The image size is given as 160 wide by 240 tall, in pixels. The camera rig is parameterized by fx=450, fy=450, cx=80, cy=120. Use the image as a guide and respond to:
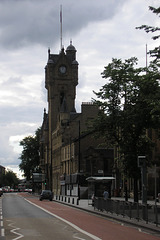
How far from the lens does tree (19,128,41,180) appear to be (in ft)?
404

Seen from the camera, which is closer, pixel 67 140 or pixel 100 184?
pixel 100 184

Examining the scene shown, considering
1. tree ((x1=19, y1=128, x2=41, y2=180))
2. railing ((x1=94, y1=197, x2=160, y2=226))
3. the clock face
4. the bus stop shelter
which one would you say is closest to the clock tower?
the clock face

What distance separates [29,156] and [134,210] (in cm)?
10466

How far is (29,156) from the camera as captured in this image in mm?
125688

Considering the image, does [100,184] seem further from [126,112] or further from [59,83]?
[59,83]

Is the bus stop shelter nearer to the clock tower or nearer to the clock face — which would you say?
the clock tower

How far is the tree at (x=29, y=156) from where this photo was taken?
404ft

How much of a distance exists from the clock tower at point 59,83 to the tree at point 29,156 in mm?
19295

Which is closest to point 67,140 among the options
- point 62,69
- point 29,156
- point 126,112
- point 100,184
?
point 62,69

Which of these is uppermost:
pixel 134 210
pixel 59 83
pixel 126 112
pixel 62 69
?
pixel 62 69

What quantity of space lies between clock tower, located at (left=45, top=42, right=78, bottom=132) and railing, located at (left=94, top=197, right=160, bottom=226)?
78.2 meters

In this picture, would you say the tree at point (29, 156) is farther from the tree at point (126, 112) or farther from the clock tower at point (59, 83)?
the tree at point (126, 112)

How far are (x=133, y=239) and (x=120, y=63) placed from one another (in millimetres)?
19495

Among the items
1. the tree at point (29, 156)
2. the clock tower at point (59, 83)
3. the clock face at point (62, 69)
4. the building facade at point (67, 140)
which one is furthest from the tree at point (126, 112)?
the tree at point (29, 156)
